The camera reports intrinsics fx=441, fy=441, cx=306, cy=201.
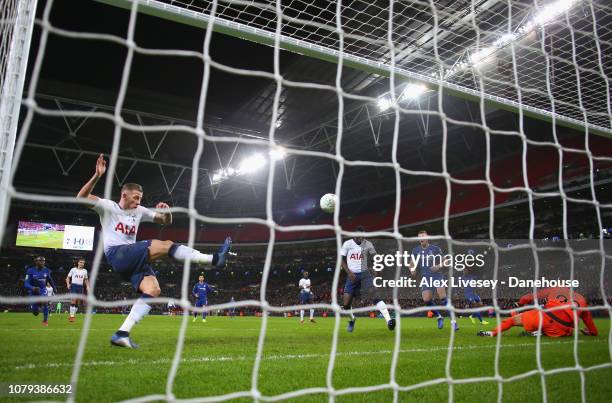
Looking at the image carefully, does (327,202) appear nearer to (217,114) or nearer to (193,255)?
(193,255)

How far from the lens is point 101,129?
17094mm

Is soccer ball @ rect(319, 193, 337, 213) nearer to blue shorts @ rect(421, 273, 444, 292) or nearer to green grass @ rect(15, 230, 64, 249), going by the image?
blue shorts @ rect(421, 273, 444, 292)

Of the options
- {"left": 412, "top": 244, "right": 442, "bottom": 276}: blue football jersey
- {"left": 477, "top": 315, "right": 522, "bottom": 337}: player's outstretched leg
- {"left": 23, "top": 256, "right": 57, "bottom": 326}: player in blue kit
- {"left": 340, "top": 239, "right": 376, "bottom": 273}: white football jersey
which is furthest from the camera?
{"left": 23, "top": 256, "right": 57, "bottom": 326}: player in blue kit

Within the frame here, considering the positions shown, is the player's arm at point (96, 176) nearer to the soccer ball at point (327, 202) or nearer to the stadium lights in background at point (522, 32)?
the stadium lights in background at point (522, 32)

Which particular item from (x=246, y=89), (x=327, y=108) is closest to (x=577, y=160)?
(x=327, y=108)

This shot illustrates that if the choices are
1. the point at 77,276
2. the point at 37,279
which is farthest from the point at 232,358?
the point at 77,276

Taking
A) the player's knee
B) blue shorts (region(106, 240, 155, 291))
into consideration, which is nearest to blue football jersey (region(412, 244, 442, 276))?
the player's knee

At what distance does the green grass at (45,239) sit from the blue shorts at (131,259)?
21.1m

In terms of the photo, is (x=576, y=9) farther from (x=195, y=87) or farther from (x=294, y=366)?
(x=195, y=87)

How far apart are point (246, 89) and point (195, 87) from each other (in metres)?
1.52

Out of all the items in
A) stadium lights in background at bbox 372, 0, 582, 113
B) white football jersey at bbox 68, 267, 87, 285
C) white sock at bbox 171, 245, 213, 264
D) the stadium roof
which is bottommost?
white football jersey at bbox 68, 267, 87, 285

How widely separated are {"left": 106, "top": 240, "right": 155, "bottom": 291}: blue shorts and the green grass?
69.1ft

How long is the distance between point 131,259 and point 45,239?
71.0 feet

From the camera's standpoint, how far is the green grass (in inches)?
885
